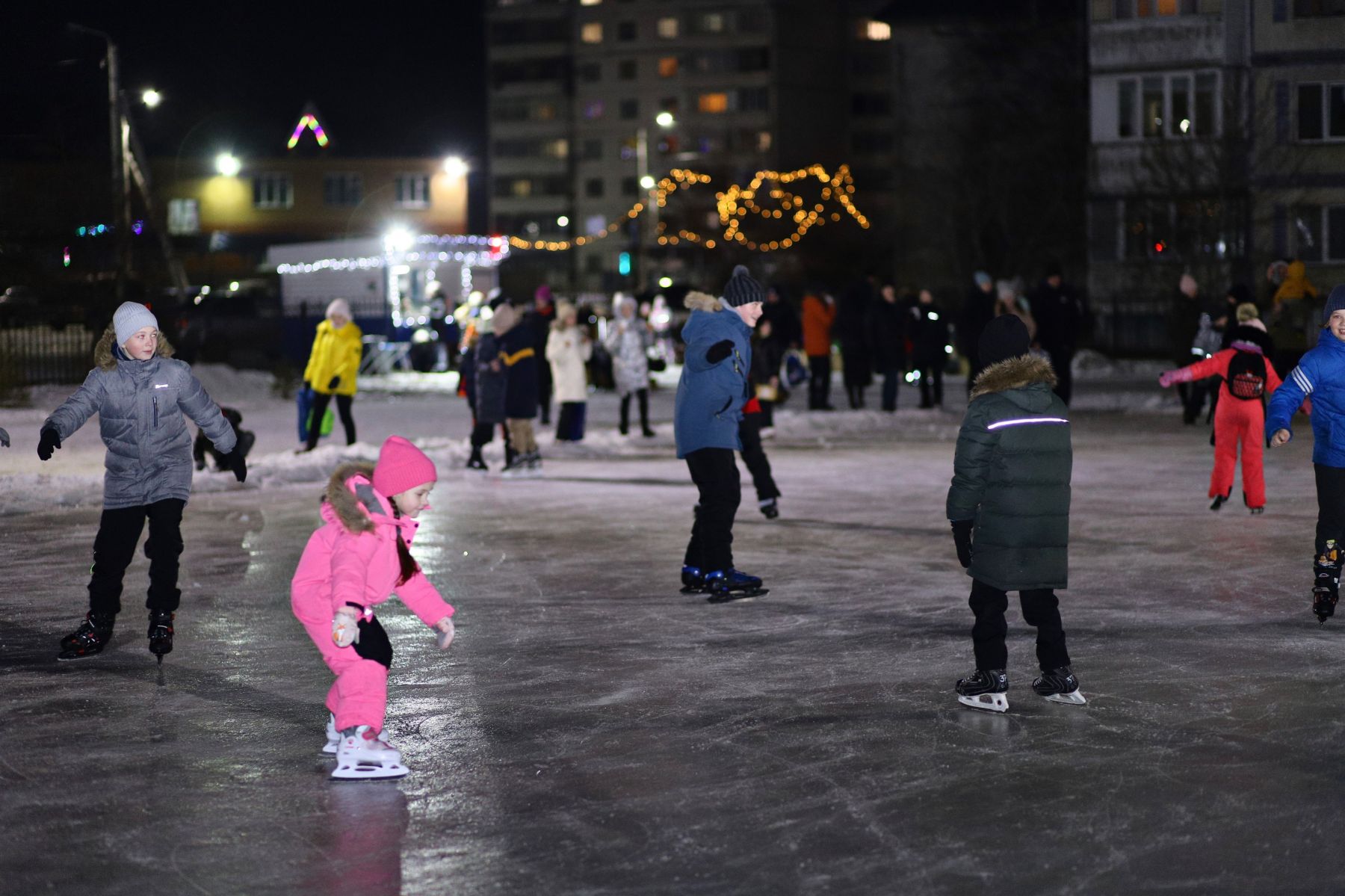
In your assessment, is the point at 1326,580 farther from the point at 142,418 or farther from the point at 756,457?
the point at 142,418

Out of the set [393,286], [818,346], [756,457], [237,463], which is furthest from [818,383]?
[393,286]

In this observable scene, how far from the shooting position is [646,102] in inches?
4161

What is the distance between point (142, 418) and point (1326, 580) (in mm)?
5320

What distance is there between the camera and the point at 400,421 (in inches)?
885

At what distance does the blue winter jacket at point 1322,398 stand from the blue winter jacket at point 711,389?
102 inches

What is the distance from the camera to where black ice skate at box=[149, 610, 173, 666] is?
7.68 metres

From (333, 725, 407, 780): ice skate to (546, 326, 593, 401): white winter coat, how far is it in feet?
40.7

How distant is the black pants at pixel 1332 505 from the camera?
835 centimetres

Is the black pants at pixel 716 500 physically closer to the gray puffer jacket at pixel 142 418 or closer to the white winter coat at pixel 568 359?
the gray puffer jacket at pixel 142 418

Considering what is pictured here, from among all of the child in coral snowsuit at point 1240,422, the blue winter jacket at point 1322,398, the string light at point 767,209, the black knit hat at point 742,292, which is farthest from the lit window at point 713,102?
the blue winter jacket at point 1322,398

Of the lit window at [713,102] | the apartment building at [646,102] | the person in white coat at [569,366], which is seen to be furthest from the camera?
Answer: the lit window at [713,102]

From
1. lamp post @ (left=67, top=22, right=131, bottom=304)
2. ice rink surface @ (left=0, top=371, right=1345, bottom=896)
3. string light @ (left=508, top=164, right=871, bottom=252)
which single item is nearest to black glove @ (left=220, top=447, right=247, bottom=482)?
ice rink surface @ (left=0, top=371, right=1345, bottom=896)

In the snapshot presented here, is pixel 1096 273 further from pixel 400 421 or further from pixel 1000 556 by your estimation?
pixel 1000 556

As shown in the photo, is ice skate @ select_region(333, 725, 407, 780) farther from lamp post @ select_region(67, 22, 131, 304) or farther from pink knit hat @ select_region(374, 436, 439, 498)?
lamp post @ select_region(67, 22, 131, 304)
